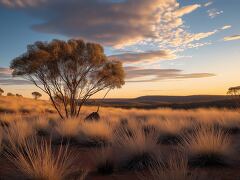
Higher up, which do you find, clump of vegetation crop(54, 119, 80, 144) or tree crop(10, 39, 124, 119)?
tree crop(10, 39, 124, 119)

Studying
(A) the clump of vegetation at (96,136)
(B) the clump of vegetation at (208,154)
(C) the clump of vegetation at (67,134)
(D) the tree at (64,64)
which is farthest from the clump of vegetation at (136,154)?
(D) the tree at (64,64)

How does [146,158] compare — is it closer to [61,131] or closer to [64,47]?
[61,131]

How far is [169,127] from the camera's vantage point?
1353 cm

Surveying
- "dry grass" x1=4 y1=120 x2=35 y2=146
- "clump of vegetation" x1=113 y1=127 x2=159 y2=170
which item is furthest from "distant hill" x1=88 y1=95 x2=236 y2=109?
"clump of vegetation" x1=113 y1=127 x2=159 y2=170

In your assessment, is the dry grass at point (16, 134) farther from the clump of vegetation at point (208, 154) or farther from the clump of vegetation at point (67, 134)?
the clump of vegetation at point (208, 154)

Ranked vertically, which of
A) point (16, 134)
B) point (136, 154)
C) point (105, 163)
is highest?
point (16, 134)

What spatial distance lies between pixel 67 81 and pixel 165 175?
64.8ft

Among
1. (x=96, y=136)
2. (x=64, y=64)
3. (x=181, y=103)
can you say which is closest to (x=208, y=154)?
(x=96, y=136)

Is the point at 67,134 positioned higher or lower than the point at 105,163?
higher

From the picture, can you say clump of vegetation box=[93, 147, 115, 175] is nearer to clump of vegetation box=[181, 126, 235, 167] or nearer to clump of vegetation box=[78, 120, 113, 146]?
clump of vegetation box=[181, 126, 235, 167]

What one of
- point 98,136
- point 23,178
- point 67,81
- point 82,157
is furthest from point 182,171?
point 67,81

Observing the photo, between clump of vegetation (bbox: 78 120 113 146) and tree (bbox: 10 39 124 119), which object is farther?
tree (bbox: 10 39 124 119)

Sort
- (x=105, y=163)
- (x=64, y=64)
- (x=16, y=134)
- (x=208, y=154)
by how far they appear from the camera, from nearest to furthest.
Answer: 1. (x=105, y=163)
2. (x=208, y=154)
3. (x=16, y=134)
4. (x=64, y=64)

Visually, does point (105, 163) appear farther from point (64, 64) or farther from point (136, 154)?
point (64, 64)
